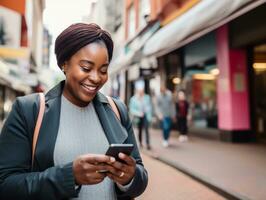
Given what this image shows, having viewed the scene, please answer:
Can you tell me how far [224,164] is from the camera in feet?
28.8

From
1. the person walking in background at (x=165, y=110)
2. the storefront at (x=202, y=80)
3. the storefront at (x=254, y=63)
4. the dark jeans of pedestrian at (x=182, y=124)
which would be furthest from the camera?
the storefront at (x=202, y=80)

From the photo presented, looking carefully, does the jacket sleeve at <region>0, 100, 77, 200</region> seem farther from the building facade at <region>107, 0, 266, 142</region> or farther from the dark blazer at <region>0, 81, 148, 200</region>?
the building facade at <region>107, 0, 266, 142</region>

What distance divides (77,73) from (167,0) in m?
16.4

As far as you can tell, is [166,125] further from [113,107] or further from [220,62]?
[113,107]

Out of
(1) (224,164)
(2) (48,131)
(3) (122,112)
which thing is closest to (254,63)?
(1) (224,164)

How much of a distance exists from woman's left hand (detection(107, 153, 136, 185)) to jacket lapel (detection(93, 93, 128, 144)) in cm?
21

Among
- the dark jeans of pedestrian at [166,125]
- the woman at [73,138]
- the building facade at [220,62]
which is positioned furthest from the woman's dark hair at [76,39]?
the dark jeans of pedestrian at [166,125]

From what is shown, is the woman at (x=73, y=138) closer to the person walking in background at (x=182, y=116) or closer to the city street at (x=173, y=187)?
the city street at (x=173, y=187)

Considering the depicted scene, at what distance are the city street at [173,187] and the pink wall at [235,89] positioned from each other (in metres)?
4.85

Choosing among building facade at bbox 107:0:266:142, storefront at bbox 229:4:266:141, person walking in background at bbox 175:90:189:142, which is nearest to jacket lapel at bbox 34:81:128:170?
building facade at bbox 107:0:266:142

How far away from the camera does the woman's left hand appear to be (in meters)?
1.55

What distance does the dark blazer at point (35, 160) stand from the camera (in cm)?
158

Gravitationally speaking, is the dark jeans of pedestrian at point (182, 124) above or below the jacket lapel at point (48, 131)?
below

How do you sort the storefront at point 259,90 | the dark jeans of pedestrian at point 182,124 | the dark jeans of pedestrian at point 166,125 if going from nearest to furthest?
the dark jeans of pedestrian at point 166,125
the storefront at point 259,90
the dark jeans of pedestrian at point 182,124
